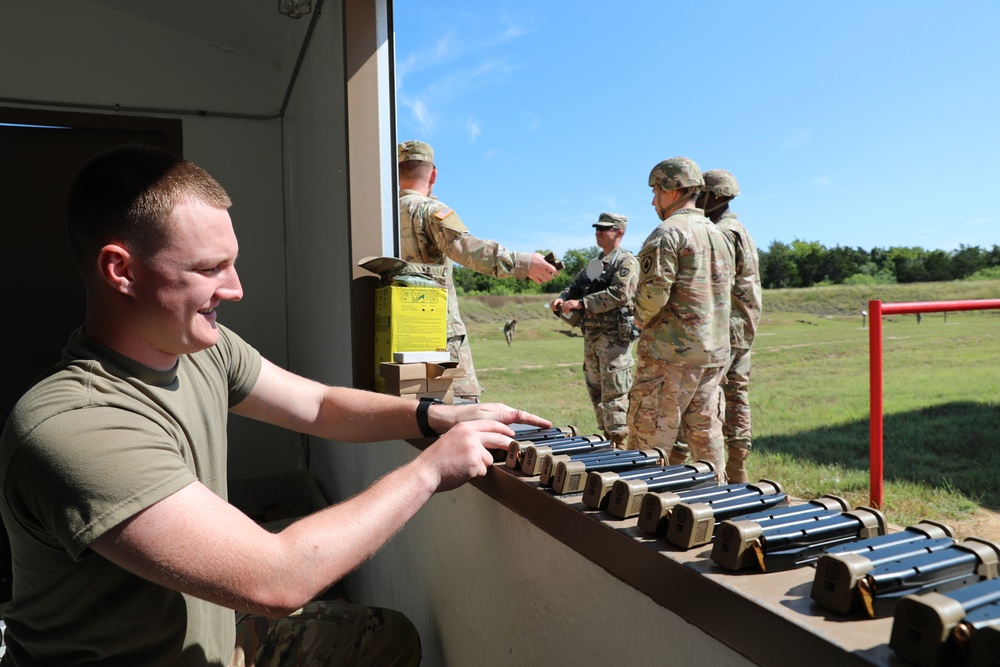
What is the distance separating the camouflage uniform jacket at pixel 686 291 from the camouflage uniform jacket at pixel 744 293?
0.87 metres

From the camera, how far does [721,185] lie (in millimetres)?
4301

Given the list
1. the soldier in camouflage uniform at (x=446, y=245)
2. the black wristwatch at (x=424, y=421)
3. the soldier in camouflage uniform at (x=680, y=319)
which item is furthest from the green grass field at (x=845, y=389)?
the black wristwatch at (x=424, y=421)

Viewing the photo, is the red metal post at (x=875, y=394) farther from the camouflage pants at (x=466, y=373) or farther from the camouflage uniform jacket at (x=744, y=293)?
the camouflage pants at (x=466, y=373)

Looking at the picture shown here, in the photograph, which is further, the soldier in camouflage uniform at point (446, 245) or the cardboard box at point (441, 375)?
the soldier in camouflage uniform at point (446, 245)

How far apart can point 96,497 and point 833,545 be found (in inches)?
36.3

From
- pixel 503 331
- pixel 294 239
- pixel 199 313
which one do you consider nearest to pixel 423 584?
pixel 199 313

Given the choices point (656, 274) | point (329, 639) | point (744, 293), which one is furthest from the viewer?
point (744, 293)

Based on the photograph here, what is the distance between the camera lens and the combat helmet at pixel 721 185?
4.29 metres

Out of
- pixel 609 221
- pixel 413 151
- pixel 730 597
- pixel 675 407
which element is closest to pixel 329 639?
pixel 730 597

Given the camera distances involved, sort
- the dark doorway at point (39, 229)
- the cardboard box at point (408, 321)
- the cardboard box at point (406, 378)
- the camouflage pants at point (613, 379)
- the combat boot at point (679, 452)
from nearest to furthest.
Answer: the cardboard box at point (406, 378)
the cardboard box at point (408, 321)
the combat boot at point (679, 452)
the dark doorway at point (39, 229)
the camouflage pants at point (613, 379)

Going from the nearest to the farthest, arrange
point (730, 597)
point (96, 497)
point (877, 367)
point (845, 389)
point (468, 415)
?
point (730, 597) → point (96, 497) → point (468, 415) → point (877, 367) → point (845, 389)

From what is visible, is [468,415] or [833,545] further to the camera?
[468,415]

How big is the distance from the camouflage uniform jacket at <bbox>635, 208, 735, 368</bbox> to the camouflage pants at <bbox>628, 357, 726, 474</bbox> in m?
0.08

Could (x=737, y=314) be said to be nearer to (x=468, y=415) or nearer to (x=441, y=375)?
(x=441, y=375)
